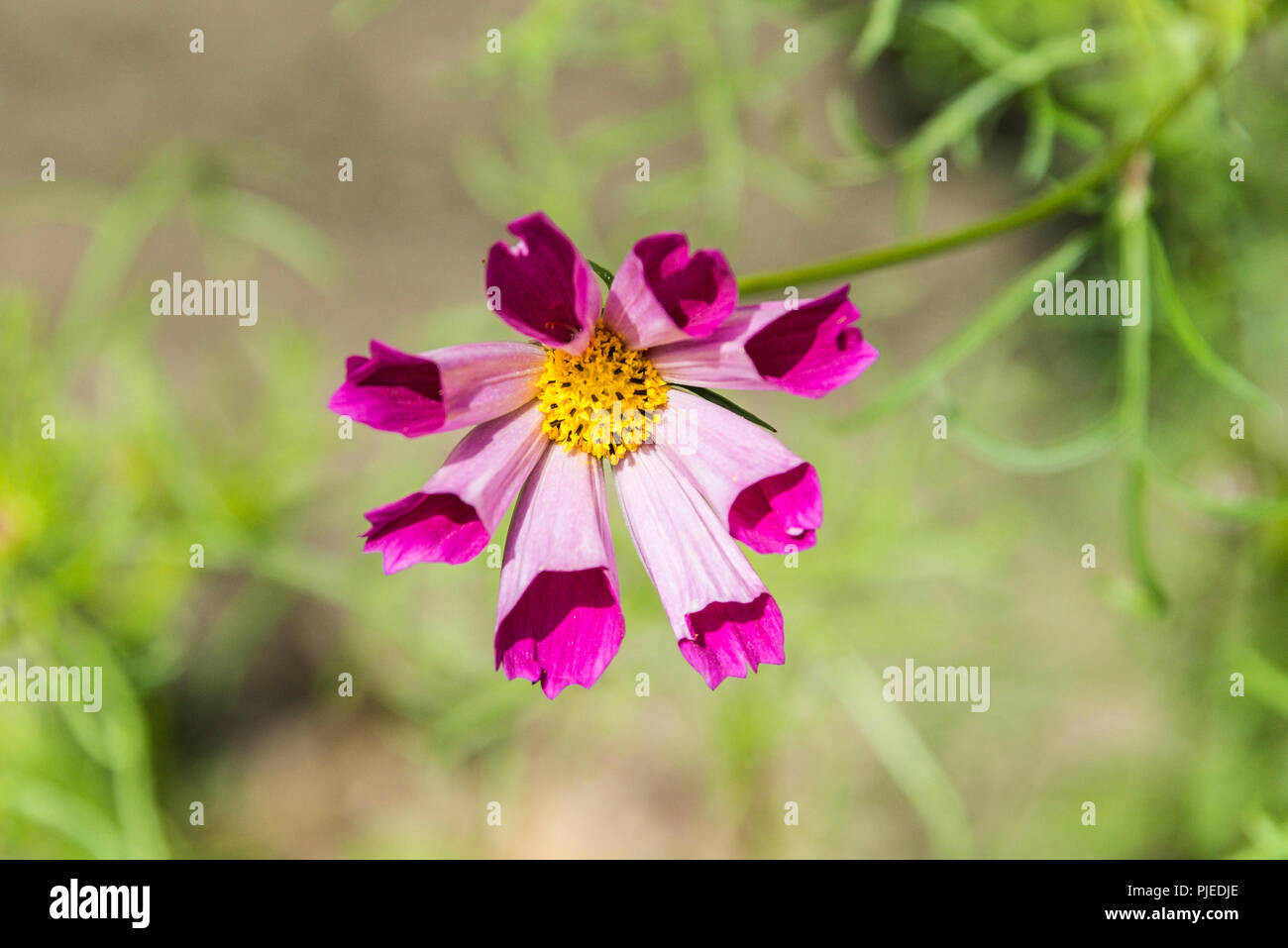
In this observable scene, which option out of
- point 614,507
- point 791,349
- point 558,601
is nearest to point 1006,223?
point 791,349

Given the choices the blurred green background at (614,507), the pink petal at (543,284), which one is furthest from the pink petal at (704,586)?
the blurred green background at (614,507)

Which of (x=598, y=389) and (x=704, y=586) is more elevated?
(x=598, y=389)

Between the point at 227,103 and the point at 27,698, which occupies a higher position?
the point at 227,103

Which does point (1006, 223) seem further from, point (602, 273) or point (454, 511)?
point (454, 511)

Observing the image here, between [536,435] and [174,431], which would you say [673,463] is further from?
[174,431]

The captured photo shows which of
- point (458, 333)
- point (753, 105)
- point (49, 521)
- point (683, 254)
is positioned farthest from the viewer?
point (753, 105)

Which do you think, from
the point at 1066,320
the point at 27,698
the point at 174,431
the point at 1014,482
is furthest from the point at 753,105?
the point at 27,698
